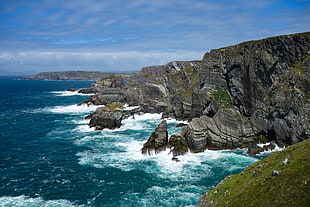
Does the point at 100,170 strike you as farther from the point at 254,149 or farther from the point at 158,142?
the point at 254,149

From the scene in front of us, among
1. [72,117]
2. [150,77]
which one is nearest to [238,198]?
[72,117]

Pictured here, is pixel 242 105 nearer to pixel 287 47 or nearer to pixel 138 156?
pixel 287 47

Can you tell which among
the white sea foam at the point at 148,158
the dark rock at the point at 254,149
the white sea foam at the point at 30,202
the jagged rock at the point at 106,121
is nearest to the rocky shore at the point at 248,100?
the jagged rock at the point at 106,121

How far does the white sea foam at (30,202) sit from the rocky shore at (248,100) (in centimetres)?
2085

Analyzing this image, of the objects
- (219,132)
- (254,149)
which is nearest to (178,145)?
(219,132)

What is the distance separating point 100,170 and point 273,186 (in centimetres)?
3035

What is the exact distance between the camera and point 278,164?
2402 cm

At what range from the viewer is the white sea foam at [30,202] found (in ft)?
106

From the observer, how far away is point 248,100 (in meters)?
62.8

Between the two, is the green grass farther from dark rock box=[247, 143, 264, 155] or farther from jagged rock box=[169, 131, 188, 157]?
jagged rock box=[169, 131, 188, 157]

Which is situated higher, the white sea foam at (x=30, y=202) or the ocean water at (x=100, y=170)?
the ocean water at (x=100, y=170)

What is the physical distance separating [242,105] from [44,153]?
48954mm

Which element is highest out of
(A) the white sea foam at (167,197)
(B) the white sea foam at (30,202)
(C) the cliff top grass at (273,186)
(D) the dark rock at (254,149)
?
(C) the cliff top grass at (273,186)

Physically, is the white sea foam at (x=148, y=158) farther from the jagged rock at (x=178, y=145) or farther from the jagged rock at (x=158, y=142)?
the jagged rock at (x=158, y=142)
